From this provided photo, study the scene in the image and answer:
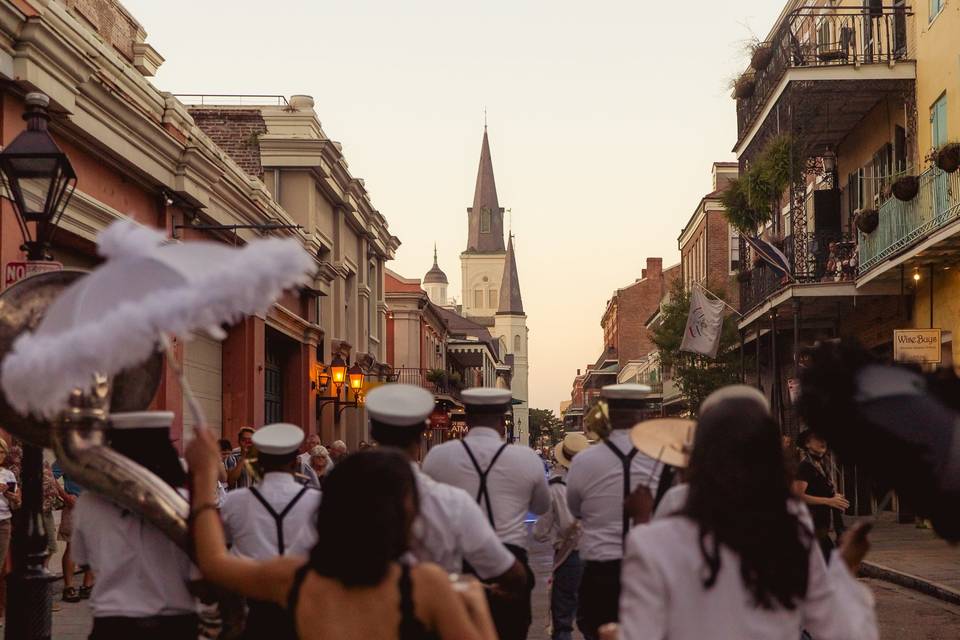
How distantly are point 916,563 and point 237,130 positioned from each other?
20964mm

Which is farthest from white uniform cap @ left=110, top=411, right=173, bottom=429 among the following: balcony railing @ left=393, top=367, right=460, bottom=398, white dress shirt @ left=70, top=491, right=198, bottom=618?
balcony railing @ left=393, top=367, right=460, bottom=398

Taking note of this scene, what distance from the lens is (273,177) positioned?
30.7m

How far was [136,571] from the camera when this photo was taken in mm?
4895

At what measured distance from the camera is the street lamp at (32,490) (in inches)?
297

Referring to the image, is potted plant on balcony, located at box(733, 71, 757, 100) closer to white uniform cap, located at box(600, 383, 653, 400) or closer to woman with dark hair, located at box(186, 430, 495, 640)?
white uniform cap, located at box(600, 383, 653, 400)

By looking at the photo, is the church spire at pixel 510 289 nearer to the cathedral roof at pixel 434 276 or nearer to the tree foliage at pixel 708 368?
the cathedral roof at pixel 434 276

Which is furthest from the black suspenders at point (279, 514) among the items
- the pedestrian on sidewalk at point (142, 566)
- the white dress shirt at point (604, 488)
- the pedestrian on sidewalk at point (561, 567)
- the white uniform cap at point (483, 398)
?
the pedestrian on sidewalk at point (561, 567)

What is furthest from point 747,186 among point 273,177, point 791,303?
point 273,177

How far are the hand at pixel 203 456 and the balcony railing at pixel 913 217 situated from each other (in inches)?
632

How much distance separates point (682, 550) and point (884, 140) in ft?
74.2

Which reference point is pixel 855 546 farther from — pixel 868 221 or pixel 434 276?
pixel 434 276

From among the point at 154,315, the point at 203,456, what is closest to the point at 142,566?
the point at 203,456

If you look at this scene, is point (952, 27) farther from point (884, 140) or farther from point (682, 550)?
point (682, 550)

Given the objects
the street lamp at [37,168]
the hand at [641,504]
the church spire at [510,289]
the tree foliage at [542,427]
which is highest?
the church spire at [510,289]
